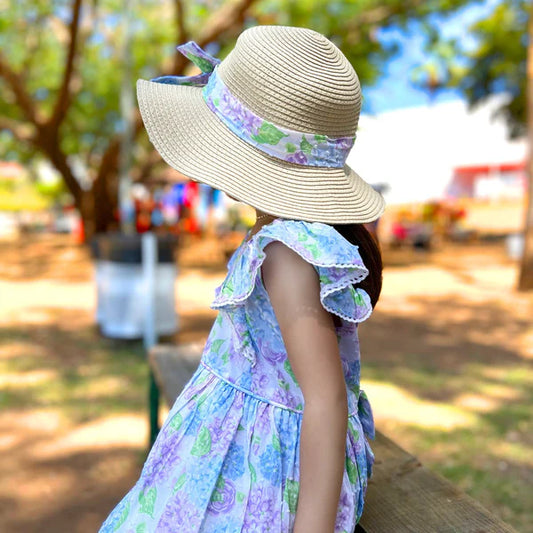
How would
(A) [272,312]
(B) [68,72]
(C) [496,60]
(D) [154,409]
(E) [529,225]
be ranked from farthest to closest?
(C) [496,60] < (B) [68,72] < (E) [529,225] < (D) [154,409] < (A) [272,312]

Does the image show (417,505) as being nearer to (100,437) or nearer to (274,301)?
(274,301)

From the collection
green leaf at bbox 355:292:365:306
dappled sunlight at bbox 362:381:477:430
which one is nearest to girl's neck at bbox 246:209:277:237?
green leaf at bbox 355:292:365:306

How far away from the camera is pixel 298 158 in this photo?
41.9 inches

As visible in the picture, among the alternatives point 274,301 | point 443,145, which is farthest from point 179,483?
point 443,145

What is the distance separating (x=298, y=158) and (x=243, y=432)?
18.8 inches

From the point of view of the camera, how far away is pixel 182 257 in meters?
12.9

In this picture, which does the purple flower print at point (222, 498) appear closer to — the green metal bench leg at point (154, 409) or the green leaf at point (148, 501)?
the green leaf at point (148, 501)

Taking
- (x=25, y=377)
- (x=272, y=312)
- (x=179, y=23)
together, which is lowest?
(x=25, y=377)

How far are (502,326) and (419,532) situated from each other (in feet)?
17.0

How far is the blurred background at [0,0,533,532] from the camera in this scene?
3.08 meters

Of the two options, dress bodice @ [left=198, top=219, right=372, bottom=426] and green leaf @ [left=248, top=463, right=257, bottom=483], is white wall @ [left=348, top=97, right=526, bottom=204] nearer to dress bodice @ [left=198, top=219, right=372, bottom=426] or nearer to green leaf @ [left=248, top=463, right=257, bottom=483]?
dress bodice @ [left=198, top=219, right=372, bottom=426]

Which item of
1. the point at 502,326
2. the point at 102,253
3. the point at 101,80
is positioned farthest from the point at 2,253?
the point at 502,326

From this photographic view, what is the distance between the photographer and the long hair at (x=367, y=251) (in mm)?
1159

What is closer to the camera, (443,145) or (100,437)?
(100,437)
